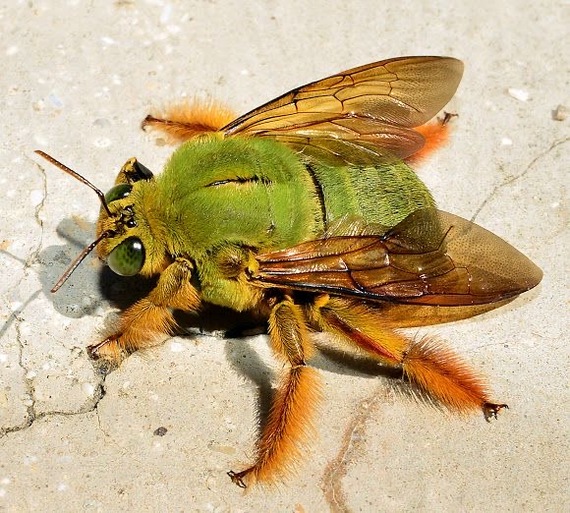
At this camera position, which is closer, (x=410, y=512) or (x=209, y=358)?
(x=410, y=512)

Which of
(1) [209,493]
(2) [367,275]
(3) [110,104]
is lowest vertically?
(1) [209,493]

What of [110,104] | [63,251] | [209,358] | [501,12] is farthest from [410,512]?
[501,12]

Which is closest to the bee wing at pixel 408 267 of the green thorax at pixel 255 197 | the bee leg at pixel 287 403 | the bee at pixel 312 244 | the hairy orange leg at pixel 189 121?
the bee at pixel 312 244

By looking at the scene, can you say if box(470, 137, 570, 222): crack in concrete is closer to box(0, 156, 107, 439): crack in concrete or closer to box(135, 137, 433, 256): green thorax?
A: box(135, 137, 433, 256): green thorax

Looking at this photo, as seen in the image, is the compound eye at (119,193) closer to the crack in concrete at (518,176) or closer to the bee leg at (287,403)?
the bee leg at (287,403)

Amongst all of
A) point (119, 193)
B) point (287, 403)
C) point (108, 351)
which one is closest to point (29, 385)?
point (108, 351)

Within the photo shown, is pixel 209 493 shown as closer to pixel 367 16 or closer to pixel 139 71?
pixel 139 71

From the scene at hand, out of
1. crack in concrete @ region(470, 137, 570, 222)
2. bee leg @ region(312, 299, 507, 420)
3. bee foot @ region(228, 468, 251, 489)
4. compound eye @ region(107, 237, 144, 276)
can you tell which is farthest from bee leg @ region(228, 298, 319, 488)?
crack in concrete @ region(470, 137, 570, 222)
